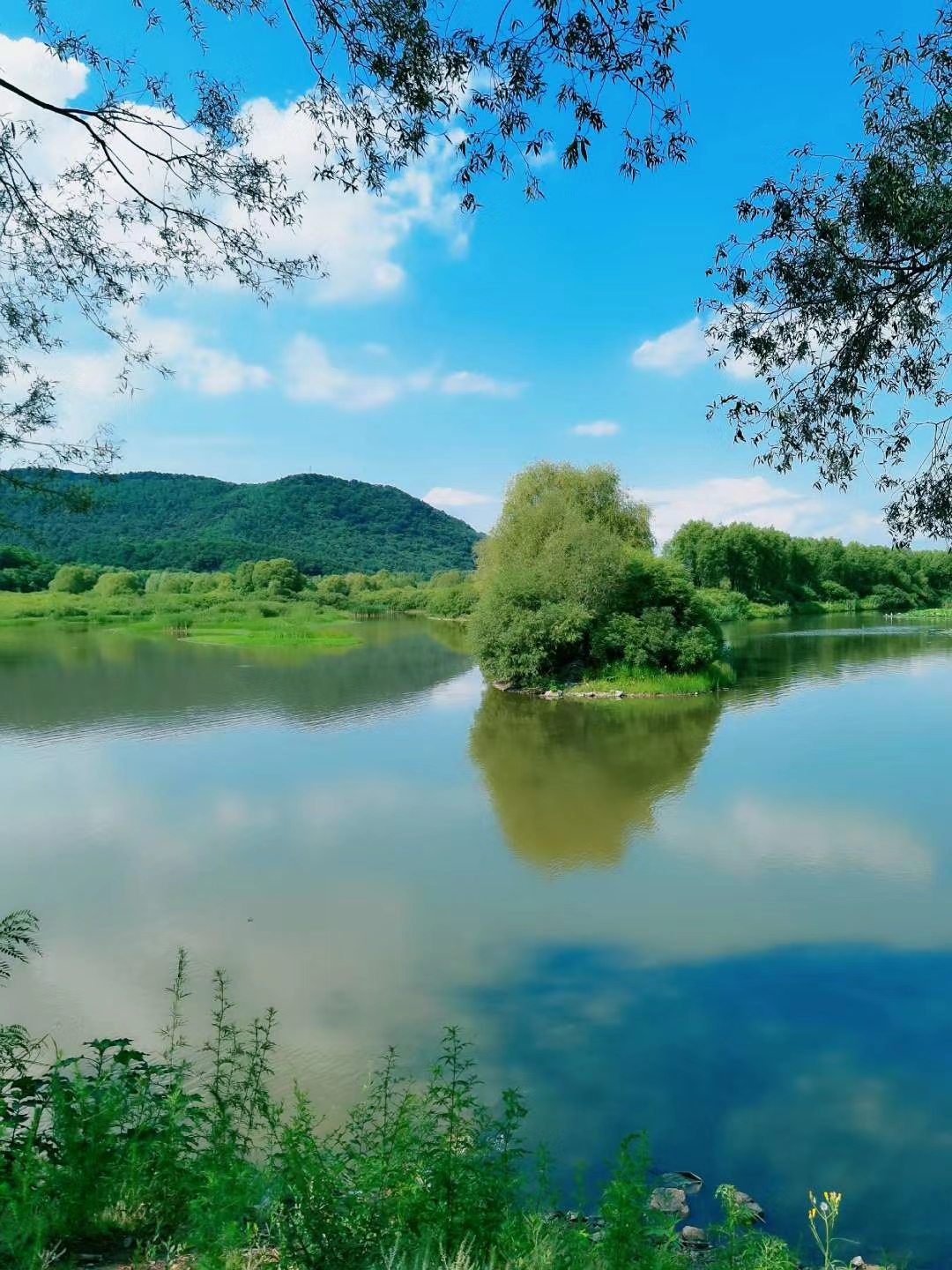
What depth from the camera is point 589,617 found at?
25734mm

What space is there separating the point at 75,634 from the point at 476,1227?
50.7 metres

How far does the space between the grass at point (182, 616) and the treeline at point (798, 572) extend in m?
27.9

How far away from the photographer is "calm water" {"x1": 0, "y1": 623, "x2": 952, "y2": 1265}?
18.0ft

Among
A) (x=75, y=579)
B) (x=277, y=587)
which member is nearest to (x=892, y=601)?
(x=277, y=587)

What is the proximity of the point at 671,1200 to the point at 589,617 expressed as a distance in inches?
852

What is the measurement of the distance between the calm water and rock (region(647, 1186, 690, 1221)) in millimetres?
338

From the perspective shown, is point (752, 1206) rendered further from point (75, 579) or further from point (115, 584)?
point (75, 579)

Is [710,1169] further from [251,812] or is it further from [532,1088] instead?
[251,812]

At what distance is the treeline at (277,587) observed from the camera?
192 ft

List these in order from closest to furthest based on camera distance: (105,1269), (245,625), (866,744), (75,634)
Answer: (105,1269)
(866,744)
(75,634)
(245,625)

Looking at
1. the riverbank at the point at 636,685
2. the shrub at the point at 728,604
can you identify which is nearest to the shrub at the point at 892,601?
the shrub at the point at 728,604

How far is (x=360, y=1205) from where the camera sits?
3.00 m

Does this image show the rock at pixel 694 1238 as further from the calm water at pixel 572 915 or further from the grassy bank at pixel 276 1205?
the calm water at pixel 572 915

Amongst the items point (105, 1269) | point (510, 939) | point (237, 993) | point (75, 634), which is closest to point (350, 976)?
point (237, 993)
